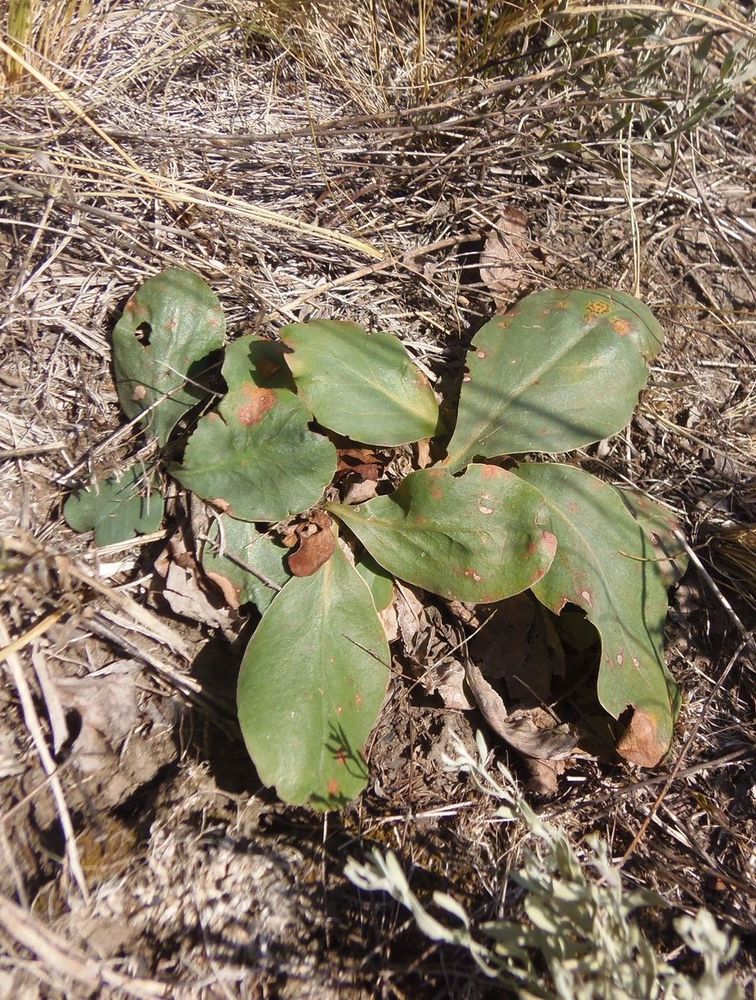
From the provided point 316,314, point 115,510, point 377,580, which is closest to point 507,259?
point 316,314

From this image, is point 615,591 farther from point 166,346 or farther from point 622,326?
point 166,346

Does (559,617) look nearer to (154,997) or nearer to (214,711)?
(214,711)

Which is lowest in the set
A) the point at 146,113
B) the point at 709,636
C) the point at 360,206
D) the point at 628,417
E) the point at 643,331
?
the point at 709,636

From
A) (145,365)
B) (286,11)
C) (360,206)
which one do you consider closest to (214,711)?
(145,365)

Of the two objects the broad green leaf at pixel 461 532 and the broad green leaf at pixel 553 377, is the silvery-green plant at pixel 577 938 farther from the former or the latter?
the broad green leaf at pixel 553 377

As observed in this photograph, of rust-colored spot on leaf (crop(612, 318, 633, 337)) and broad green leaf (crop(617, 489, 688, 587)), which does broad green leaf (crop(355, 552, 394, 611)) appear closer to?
broad green leaf (crop(617, 489, 688, 587))

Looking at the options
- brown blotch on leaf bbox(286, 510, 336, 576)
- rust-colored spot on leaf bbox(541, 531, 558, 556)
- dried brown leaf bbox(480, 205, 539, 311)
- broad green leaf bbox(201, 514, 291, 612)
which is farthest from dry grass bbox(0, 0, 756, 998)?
rust-colored spot on leaf bbox(541, 531, 558, 556)

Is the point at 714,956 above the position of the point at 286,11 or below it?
below
